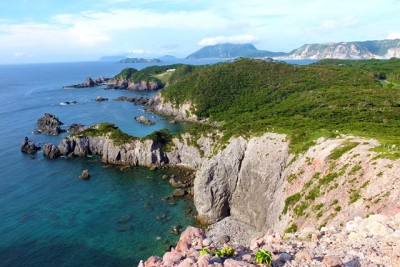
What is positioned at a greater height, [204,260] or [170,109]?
[204,260]

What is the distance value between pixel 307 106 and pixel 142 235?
200 feet

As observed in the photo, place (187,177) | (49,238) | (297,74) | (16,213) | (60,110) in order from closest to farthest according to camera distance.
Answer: (49,238) → (16,213) → (187,177) → (297,74) → (60,110)

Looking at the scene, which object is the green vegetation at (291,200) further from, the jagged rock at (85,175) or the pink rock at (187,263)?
the jagged rock at (85,175)

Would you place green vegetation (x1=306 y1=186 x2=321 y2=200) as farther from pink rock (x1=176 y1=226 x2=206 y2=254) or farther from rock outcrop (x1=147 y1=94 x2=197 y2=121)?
rock outcrop (x1=147 y1=94 x2=197 y2=121)

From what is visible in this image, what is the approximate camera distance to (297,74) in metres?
138

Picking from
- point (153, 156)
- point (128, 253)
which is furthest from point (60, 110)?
point (128, 253)

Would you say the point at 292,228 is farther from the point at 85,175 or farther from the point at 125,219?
the point at 85,175

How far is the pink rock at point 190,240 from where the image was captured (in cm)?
1775

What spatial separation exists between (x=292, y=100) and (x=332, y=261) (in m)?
96.1

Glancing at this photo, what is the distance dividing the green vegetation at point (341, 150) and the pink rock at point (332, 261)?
26254 mm

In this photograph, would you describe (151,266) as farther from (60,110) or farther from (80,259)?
(60,110)

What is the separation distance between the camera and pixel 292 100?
106062 millimetres

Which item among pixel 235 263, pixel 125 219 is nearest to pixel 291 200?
pixel 235 263

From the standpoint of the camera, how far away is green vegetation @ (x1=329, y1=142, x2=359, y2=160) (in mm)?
39188
